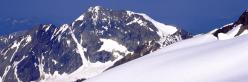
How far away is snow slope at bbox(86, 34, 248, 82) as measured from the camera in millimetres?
20562

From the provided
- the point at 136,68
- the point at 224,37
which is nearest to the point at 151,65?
the point at 136,68

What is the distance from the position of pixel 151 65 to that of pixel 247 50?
9.58 feet

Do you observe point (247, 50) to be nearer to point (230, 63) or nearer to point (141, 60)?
point (230, 63)

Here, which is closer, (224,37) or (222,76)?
(222,76)

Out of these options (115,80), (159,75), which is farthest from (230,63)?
(115,80)

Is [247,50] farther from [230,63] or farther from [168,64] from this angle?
[168,64]

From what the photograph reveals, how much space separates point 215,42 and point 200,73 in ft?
13.6

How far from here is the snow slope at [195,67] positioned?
2056 cm

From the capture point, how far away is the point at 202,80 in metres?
20.3

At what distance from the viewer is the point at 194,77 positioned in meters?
20.7

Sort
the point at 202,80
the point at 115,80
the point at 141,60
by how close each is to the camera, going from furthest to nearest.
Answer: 1. the point at 141,60
2. the point at 115,80
3. the point at 202,80

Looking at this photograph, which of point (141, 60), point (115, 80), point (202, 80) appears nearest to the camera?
point (202, 80)

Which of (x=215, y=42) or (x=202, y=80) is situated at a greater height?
(x=215, y=42)

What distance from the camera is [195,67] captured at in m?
21.1
